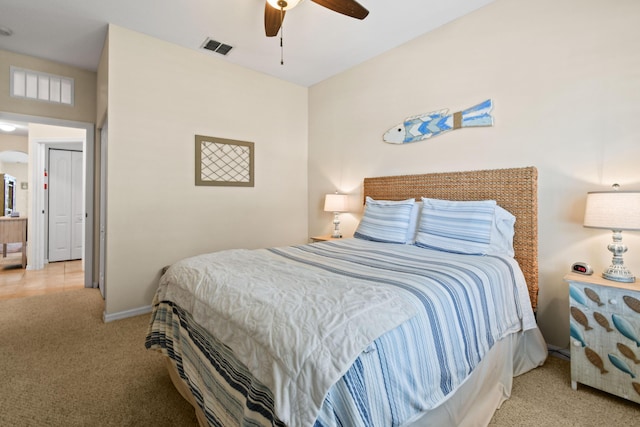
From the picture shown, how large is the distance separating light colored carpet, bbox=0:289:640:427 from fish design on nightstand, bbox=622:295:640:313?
59cm

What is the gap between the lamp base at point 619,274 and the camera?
1785mm


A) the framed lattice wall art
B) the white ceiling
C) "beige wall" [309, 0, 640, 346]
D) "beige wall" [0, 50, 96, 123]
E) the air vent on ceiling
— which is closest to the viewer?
"beige wall" [309, 0, 640, 346]

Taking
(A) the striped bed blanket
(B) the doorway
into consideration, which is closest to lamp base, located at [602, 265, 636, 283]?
(A) the striped bed blanket

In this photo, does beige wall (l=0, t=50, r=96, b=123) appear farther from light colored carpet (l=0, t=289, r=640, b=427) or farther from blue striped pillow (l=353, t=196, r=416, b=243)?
blue striped pillow (l=353, t=196, r=416, b=243)

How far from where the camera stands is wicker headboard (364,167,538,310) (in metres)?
2.30

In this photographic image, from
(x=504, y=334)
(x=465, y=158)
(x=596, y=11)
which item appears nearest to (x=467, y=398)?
(x=504, y=334)

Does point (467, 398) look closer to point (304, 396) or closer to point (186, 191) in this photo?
point (304, 396)

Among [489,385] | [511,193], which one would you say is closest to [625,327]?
→ [489,385]

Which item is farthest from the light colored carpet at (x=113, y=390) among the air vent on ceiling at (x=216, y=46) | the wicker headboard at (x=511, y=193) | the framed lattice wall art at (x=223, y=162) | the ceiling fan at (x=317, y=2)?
the air vent on ceiling at (x=216, y=46)

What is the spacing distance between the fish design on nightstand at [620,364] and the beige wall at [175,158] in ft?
11.3

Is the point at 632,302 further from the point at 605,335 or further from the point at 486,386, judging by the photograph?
the point at 486,386

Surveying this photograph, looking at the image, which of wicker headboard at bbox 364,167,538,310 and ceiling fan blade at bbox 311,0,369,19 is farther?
wicker headboard at bbox 364,167,538,310

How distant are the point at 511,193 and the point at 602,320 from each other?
1042mm

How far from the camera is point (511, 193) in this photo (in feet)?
7.92
